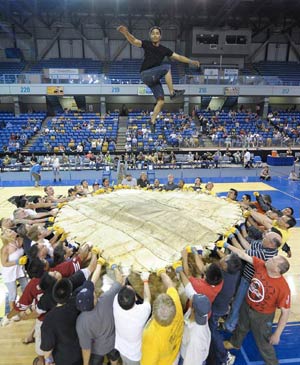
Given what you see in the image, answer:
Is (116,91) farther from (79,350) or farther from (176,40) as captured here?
(79,350)

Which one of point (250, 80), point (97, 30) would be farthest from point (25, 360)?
point (97, 30)

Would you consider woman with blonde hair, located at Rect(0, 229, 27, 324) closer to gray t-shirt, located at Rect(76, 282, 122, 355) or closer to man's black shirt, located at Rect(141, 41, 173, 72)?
gray t-shirt, located at Rect(76, 282, 122, 355)

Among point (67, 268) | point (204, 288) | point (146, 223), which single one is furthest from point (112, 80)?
point (204, 288)

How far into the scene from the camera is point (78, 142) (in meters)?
19.0

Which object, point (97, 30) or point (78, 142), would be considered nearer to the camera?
point (78, 142)

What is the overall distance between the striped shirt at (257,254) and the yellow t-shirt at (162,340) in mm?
1271

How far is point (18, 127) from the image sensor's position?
20.9 meters

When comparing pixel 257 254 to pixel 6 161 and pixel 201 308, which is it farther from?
pixel 6 161

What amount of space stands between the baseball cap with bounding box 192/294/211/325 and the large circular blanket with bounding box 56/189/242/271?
2.60 feet

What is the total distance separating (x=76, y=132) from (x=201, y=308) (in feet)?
62.6

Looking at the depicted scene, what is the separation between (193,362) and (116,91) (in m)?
21.5

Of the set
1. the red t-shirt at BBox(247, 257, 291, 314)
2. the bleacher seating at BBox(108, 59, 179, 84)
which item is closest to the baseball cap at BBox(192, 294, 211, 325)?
the red t-shirt at BBox(247, 257, 291, 314)

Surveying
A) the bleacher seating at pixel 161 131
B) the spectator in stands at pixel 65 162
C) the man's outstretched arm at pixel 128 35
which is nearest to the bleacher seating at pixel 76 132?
the bleacher seating at pixel 161 131

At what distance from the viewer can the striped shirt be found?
11.0 feet
